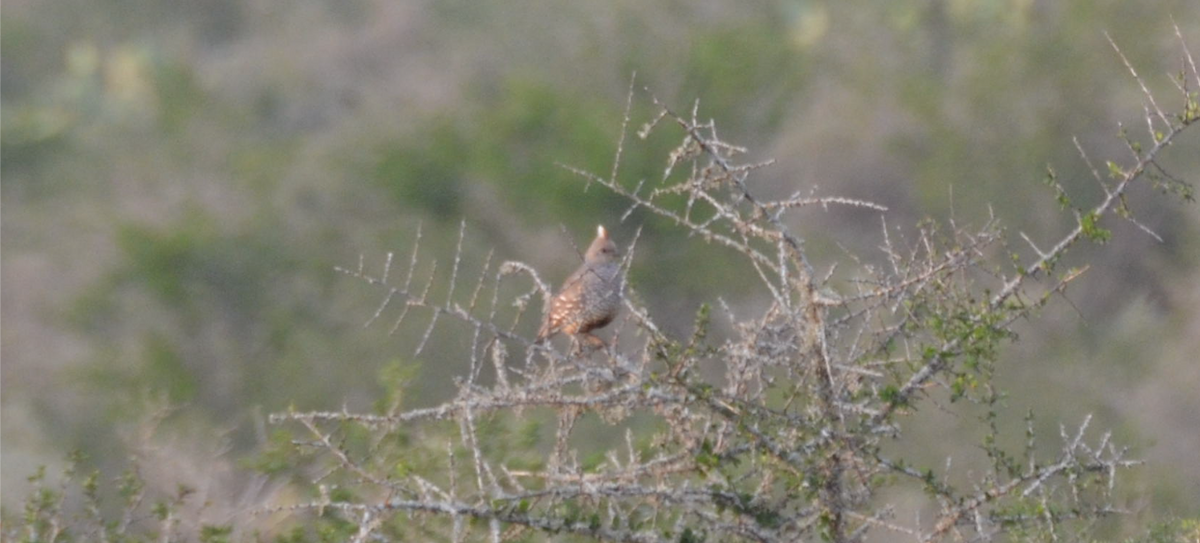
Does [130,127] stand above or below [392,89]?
below

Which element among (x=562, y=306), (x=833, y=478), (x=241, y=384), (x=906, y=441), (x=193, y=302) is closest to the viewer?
(x=833, y=478)

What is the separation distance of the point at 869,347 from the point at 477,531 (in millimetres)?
1432

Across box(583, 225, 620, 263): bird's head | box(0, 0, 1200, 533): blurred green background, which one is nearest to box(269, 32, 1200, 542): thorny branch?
box(583, 225, 620, 263): bird's head

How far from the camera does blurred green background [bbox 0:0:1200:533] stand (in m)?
13.7

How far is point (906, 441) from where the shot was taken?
1120cm

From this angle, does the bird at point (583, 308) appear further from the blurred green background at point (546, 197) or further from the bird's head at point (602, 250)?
the blurred green background at point (546, 197)

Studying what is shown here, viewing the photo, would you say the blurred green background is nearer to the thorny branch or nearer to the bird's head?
the bird's head

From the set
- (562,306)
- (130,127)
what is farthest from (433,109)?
(562,306)

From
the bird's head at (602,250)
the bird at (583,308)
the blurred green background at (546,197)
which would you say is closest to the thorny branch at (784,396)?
the bird at (583,308)

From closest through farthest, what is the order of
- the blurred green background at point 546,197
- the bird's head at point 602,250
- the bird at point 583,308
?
1. the bird at point 583,308
2. the bird's head at point 602,250
3. the blurred green background at point 546,197

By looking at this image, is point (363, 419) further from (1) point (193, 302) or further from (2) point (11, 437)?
(1) point (193, 302)

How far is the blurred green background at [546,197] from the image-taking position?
13719 millimetres

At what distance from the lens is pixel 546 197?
1597cm

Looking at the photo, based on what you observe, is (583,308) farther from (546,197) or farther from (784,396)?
(546,197)
